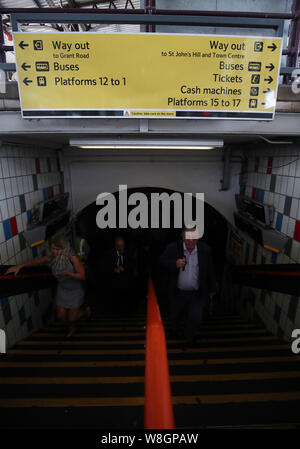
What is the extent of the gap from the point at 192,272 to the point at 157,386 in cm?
193

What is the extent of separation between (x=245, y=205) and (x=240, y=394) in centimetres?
299

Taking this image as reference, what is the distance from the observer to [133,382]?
7.01 feet

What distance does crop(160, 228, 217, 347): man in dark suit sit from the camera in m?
2.81

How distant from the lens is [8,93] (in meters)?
2.35

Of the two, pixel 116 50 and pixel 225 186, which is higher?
pixel 116 50

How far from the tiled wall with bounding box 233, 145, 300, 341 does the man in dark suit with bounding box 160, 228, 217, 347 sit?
1083mm

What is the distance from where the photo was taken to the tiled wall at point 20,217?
2941mm

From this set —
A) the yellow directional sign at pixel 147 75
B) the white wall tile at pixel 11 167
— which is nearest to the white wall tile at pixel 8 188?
the white wall tile at pixel 11 167

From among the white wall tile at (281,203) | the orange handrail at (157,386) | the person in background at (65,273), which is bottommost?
the person in background at (65,273)

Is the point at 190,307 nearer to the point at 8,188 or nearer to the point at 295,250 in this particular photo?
the point at 295,250

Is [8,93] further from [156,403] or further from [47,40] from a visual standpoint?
[156,403]

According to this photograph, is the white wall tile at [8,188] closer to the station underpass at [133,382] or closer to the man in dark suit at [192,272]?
the station underpass at [133,382]

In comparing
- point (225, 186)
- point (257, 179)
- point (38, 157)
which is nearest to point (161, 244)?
point (225, 186)

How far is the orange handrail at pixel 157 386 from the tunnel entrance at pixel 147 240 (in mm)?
4015
